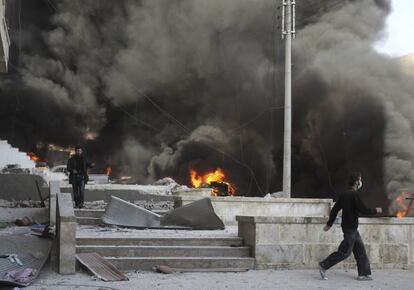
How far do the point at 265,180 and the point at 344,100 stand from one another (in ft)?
25.4

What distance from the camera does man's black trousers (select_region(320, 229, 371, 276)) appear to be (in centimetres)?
749

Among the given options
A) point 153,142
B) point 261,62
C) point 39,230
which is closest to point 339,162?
point 261,62

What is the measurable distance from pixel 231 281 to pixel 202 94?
117ft

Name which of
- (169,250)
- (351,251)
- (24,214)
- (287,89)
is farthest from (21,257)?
(287,89)

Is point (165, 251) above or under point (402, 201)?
under

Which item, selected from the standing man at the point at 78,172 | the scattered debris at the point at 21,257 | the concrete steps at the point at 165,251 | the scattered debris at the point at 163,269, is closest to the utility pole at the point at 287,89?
the standing man at the point at 78,172

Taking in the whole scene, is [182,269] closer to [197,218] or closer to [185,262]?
[185,262]

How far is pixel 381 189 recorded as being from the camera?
96.6 feet

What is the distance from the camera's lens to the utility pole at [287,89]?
56.4ft

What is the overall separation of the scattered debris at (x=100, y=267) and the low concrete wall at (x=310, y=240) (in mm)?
2343

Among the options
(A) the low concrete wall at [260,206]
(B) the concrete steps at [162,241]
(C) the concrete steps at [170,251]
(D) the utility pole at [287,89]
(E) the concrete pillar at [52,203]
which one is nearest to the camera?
(C) the concrete steps at [170,251]

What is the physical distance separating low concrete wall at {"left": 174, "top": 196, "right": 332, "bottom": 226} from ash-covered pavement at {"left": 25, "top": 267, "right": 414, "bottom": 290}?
5.21 m

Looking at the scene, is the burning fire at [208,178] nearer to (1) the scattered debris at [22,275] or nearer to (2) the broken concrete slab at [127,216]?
(2) the broken concrete slab at [127,216]

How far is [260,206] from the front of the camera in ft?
45.8
